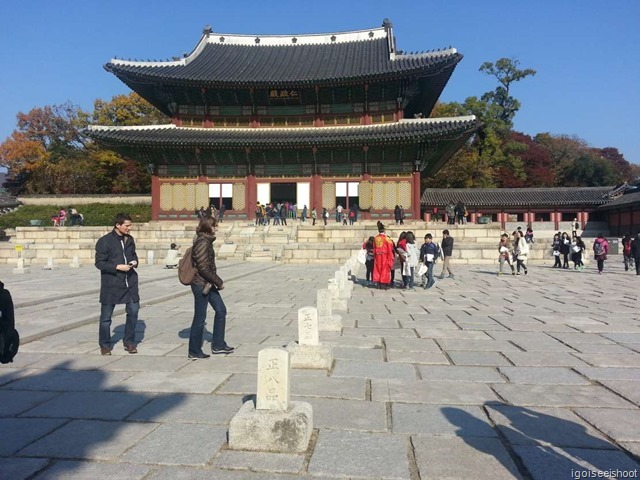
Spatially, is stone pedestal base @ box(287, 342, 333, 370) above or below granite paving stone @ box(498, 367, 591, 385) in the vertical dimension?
above

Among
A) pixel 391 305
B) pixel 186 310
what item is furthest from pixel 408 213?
pixel 186 310

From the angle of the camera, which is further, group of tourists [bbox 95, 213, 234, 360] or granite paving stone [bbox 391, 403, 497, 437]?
group of tourists [bbox 95, 213, 234, 360]

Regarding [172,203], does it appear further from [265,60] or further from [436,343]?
[436,343]

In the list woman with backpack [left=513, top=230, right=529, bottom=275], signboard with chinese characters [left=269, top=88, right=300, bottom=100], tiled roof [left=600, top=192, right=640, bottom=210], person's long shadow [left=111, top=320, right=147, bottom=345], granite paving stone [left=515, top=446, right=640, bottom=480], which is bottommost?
person's long shadow [left=111, top=320, right=147, bottom=345]

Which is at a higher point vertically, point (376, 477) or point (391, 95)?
point (391, 95)

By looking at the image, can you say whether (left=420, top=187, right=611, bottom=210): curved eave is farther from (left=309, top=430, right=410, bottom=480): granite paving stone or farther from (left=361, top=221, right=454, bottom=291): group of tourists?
(left=309, top=430, right=410, bottom=480): granite paving stone

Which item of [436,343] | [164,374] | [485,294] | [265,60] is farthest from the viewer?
[265,60]

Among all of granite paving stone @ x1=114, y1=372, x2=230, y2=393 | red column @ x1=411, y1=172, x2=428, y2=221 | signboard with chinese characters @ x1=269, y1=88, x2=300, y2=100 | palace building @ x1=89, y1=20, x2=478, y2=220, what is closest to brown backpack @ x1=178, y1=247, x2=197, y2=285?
granite paving stone @ x1=114, y1=372, x2=230, y2=393

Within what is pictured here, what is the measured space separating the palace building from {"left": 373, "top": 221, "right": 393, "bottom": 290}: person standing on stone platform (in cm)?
1498

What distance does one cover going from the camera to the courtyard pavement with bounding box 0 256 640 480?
2.80 metres

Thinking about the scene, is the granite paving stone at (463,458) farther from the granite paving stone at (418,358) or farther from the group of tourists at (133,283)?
the group of tourists at (133,283)

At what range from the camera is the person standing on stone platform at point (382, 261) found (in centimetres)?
1112

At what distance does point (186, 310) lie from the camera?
338 inches

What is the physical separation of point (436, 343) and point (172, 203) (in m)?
25.2
